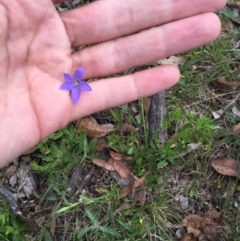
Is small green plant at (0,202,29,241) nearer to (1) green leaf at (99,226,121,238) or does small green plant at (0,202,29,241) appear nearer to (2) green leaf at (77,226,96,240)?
(2) green leaf at (77,226,96,240)

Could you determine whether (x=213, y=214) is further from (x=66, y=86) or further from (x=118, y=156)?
(x=66, y=86)

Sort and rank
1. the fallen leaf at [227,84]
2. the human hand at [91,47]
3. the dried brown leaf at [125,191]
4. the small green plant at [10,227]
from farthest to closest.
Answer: the fallen leaf at [227,84]
the dried brown leaf at [125,191]
the small green plant at [10,227]
the human hand at [91,47]

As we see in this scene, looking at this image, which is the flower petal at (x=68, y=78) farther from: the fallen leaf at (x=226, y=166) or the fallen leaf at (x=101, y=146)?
the fallen leaf at (x=226, y=166)

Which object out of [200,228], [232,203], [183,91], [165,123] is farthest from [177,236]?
[183,91]

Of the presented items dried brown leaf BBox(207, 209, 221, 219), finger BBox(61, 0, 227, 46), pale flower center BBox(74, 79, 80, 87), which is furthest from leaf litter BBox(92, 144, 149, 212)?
finger BBox(61, 0, 227, 46)

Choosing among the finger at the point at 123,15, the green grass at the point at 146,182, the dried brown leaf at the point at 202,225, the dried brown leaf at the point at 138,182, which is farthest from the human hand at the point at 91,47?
the dried brown leaf at the point at 202,225

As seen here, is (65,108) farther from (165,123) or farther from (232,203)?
(232,203)
